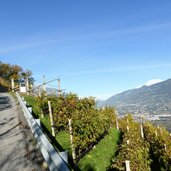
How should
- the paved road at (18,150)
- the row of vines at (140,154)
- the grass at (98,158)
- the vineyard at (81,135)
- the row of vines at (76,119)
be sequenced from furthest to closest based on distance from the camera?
1. the row of vines at (140,154)
2. the row of vines at (76,119)
3. the vineyard at (81,135)
4. the grass at (98,158)
5. the paved road at (18,150)

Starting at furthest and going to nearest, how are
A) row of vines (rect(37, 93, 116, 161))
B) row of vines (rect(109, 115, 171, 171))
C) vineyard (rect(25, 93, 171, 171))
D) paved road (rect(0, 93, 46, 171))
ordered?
row of vines (rect(109, 115, 171, 171))
row of vines (rect(37, 93, 116, 161))
vineyard (rect(25, 93, 171, 171))
paved road (rect(0, 93, 46, 171))

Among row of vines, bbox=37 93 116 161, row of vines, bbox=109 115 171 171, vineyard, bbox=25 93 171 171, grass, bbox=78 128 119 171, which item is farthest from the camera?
row of vines, bbox=109 115 171 171

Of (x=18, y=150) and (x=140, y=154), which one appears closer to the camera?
(x=18, y=150)

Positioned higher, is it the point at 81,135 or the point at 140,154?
the point at 81,135

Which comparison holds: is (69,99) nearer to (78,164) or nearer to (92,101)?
(92,101)

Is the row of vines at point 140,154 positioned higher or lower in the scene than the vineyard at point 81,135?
lower

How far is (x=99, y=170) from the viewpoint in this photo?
21.8m

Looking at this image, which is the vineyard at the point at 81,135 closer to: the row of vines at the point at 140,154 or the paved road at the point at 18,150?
the row of vines at the point at 140,154

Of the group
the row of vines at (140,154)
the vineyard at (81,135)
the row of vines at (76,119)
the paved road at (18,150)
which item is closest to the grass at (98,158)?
the vineyard at (81,135)

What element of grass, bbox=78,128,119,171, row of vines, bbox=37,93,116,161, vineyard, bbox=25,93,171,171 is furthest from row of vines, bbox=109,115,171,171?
row of vines, bbox=37,93,116,161

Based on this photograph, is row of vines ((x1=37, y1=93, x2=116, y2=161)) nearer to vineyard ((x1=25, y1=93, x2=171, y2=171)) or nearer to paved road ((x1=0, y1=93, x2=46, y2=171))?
vineyard ((x1=25, y1=93, x2=171, y2=171))

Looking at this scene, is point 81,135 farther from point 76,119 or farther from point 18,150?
point 18,150

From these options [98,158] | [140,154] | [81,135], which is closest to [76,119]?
[81,135]

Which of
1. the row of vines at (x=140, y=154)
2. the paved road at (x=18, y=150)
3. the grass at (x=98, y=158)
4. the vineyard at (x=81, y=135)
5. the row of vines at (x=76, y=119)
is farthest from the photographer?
the row of vines at (x=140, y=154)
